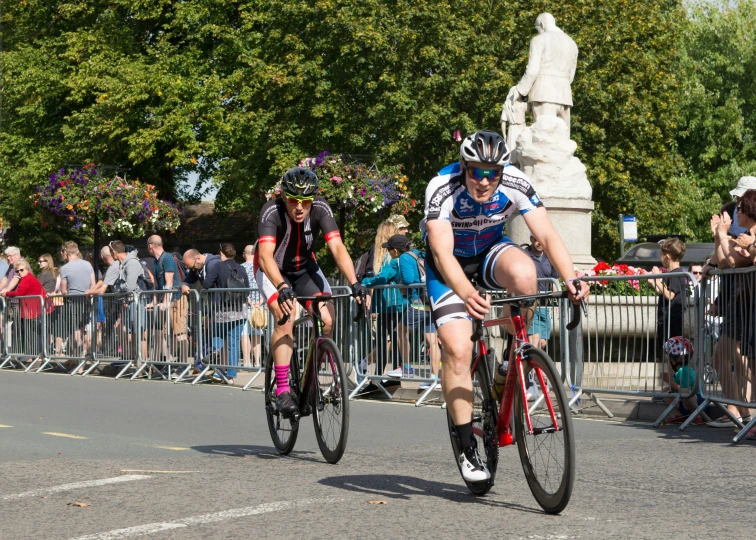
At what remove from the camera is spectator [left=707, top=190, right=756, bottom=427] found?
9680 millimetres

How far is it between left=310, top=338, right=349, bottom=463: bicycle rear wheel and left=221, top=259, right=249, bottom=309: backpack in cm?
819

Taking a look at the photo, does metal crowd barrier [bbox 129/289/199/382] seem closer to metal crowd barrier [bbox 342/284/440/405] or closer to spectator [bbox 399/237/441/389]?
metal crowd barrier [bbox 342/284/440/405]

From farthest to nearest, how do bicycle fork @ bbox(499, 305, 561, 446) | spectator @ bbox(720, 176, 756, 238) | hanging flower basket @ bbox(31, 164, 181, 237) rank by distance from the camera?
hanging flower basket @ bbox(31, 164, 181, 237)
spectator @ bbox(720, 176, 756, 238)
bicycle fork @ bbox(499, 305, 561, 446)

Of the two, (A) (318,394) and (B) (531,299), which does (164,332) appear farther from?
(B) (531,299)

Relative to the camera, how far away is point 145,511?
20.4 feet

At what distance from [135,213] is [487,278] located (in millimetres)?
30235

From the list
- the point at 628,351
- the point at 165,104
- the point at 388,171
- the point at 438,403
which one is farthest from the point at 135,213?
the point at 628,351

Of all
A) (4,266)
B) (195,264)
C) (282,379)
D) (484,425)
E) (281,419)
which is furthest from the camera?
→ (4,266)

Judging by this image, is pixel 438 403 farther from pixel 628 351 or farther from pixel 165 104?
pixel 165 104

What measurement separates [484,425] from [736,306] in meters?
4.23

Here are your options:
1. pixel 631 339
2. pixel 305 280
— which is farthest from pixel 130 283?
pixel 305 280

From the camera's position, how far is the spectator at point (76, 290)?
1938cm

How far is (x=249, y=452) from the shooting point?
8773 mm

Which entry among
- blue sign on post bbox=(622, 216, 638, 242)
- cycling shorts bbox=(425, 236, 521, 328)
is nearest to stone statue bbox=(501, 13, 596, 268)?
blue sign on post bbox=(622, 216, 638, 242)
